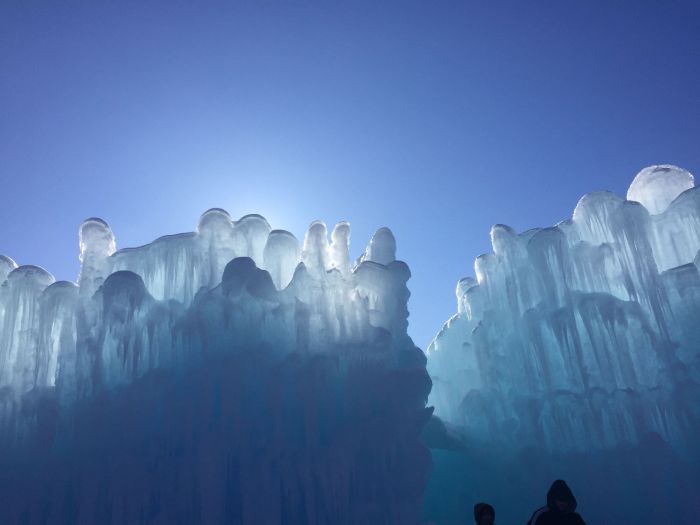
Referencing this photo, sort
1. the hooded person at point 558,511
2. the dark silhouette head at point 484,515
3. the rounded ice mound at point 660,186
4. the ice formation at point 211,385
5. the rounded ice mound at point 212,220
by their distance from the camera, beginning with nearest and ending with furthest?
the hooded person at point 558,511 → the dark silhouette head at point 484,515 → the ice formation at point 211,385 → the rounded ice mound at point 212,220 → the rounded ice mound at point 660,186

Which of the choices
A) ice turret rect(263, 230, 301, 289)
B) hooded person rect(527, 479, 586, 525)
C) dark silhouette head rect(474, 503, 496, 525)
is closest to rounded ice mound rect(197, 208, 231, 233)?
ice turret rect(263, 230, 301, 289)

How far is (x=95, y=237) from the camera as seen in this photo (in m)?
16.7

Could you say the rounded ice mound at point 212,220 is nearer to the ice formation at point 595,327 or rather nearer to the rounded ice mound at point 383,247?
the rounded ice mound at point 383,247

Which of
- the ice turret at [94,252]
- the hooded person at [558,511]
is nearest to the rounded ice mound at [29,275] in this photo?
the ice turret at [94,252]

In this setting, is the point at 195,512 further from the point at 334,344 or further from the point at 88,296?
the point at 88,296

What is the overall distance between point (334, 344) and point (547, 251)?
6.73 m

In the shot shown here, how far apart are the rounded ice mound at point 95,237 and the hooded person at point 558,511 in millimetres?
12613

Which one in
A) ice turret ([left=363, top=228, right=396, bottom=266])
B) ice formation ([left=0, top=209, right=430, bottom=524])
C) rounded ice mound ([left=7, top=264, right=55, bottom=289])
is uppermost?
ice turret ([left=363, top=228, right=396, bottom=266])

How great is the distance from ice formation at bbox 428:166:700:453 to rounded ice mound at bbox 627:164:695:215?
0.09 ft

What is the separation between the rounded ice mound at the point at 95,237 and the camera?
16.6 metres

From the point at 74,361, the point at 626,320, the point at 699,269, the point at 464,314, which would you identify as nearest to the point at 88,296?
the point at 74,361

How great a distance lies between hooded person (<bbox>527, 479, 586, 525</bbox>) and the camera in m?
7.38

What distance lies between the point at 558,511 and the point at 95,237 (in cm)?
1310

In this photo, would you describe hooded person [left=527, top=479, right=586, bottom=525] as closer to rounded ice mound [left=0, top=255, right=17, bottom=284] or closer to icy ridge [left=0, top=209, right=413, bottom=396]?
icy ridge [left=0, top=209, right=413, bottom=396]
